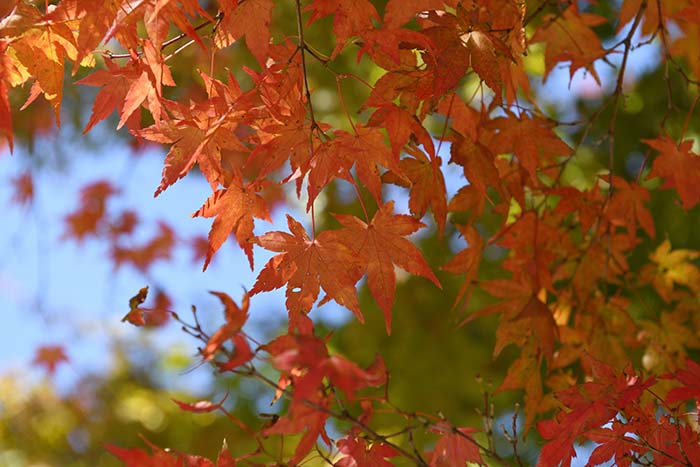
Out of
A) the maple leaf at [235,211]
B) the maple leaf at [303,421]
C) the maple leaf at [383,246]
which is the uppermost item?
the maple leaf at [235,211]

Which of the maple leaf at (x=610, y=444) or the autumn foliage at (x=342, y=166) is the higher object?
the autumn foliage at (x=342, y=166)

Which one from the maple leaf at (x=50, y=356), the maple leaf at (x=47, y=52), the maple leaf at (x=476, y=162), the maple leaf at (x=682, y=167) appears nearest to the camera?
the maple leaf at (x=47, y=52)

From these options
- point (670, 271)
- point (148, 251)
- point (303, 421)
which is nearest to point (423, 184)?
point (303, 421)

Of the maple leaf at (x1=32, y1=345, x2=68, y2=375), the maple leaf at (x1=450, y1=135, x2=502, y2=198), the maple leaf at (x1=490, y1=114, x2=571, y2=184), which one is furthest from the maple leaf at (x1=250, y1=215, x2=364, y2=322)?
the maple leaf at (x1=32, y1=345, x2=68, y2=375)

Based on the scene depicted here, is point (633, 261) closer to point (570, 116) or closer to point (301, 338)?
point (570, 116)

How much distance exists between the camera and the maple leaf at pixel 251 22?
0.84 m

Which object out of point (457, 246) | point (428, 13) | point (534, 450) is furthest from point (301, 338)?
point (457, 246)

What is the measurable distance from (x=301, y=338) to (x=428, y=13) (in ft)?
1.44

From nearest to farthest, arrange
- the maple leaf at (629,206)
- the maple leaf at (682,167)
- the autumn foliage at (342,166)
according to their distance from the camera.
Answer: the autumn foliage at (342,166), the maple leaf at (682,167), the maple leaf at (629,206)

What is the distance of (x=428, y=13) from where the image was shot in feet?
2.94

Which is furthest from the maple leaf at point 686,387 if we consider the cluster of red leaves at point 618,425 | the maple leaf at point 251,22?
the maple leaf at point 251,22

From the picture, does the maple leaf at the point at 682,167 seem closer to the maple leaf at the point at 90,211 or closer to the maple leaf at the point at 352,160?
the maple leaf at the point at 352,160

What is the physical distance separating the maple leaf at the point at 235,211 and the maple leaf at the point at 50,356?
2.67m

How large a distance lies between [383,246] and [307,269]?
100mm
